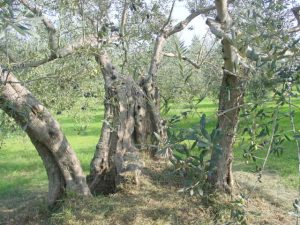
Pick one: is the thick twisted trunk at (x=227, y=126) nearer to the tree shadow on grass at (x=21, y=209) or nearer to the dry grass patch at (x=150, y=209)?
the dry grass patch at (x=150, y=209)

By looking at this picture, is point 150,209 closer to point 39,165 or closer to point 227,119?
point 227,119

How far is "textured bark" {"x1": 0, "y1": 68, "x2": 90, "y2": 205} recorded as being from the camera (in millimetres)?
A: 6238

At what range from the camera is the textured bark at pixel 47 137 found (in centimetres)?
624

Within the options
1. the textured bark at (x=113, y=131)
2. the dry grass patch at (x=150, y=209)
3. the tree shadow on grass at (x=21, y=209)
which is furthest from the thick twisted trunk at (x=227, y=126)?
the tree shadow on grass at (x=21, y=209)

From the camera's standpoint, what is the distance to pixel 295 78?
3318 millimetres

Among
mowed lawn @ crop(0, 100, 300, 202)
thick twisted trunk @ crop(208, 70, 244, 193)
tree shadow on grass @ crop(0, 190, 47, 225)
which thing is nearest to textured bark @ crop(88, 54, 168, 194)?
mowed lawn @ crop(0, 100, 300, 202)

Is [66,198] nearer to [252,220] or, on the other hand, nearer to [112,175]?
[112,175]

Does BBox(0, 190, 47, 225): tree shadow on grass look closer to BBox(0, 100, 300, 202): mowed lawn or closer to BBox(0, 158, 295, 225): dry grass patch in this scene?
BBox(0, 158, 295, 225): dry grass patch

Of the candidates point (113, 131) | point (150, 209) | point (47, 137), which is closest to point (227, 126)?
point (150, 209)

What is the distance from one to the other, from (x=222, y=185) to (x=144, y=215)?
1406 mm

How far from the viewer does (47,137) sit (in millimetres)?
7051

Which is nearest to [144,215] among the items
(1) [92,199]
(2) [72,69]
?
(1) [92,199]

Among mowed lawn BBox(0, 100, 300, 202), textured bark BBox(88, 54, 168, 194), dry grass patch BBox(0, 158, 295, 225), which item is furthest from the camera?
mowed lawn BBox(0, 100, 300, 202)

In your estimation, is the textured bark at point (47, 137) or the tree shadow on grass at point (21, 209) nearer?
the textured bark at point (47, 137)
